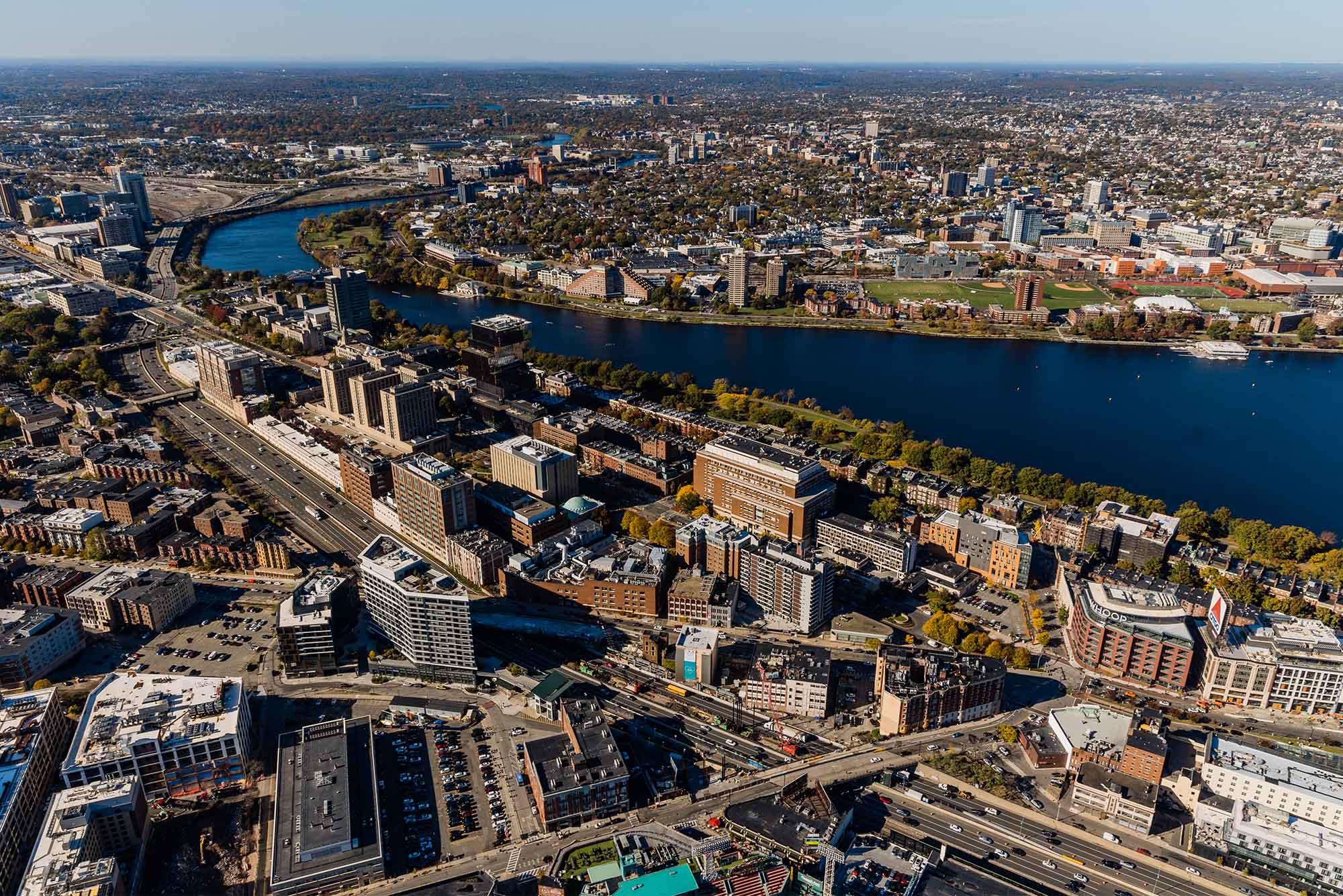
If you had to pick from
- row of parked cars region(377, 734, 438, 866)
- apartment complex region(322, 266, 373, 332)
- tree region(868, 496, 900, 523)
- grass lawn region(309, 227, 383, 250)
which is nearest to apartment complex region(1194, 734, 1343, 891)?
tree region(868, 496, 900, 523)

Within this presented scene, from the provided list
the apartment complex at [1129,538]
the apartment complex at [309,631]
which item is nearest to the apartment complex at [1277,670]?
the apartment complex at [1129,538]

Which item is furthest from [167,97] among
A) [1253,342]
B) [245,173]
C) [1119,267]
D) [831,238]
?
[1253,342]

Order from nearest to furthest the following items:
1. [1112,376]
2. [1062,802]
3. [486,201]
→ [1062,802]
[1112,376]
[486,201]

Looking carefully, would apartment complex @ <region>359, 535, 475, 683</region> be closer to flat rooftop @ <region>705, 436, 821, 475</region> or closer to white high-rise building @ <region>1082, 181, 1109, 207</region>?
flat rooftop @ <region>705, 436, 821, 475</region>

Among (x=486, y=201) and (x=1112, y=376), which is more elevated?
(x=486, y=201)

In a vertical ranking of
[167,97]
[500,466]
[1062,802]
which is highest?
[167,97]

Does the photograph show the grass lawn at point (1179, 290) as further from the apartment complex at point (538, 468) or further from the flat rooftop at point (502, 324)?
the apartment complex at point (538, 468)

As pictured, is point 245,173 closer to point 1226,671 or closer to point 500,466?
point 500,466
